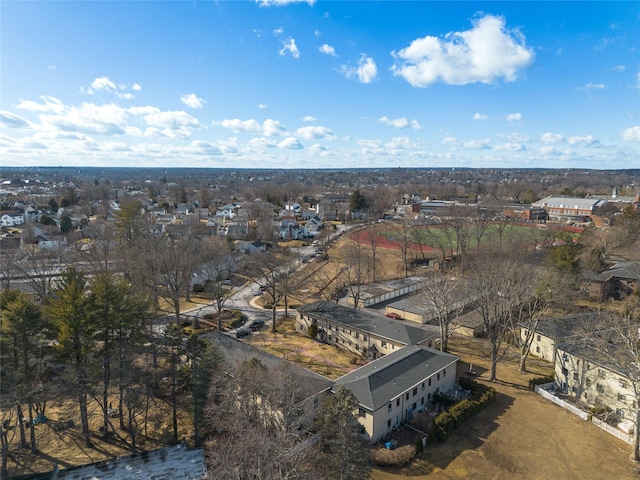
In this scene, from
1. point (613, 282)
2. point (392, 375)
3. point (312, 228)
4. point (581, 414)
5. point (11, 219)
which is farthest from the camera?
point (11, 219)

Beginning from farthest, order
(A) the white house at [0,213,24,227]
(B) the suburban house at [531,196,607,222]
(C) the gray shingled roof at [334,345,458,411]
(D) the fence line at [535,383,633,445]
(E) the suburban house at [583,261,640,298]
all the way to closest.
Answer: (B) the suburban house at [531,196,607,222] → (A) the white house at [0,213,24,227] → (E) the suburban house at [583,261,640,298] → (D) the fence line at [535,383,633,445] → (C) the gray shingled roof at [334,345,458,411]

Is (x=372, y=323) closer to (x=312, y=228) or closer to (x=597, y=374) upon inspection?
(x=597, y=374)

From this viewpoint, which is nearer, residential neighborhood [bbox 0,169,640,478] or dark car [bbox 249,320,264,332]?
residential neighborhood [bbox 0,169,640,478]

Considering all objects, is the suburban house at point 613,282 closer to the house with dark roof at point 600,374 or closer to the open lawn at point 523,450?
the house with dark roof at point 600,374

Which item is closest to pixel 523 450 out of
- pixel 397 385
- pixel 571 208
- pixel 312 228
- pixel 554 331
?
pixel 397 385

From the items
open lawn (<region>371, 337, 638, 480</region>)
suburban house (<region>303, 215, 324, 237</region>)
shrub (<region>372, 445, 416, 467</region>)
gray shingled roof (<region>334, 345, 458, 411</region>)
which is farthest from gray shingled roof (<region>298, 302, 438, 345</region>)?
suburban house (<region>303, 215, 324, 237</region>)

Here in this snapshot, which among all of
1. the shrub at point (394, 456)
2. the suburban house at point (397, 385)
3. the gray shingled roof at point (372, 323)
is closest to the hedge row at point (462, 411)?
the shrub at point (394, 456)

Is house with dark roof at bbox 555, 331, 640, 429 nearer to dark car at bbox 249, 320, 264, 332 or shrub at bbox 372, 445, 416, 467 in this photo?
shrub at bbox 372, 445, 416, 467
